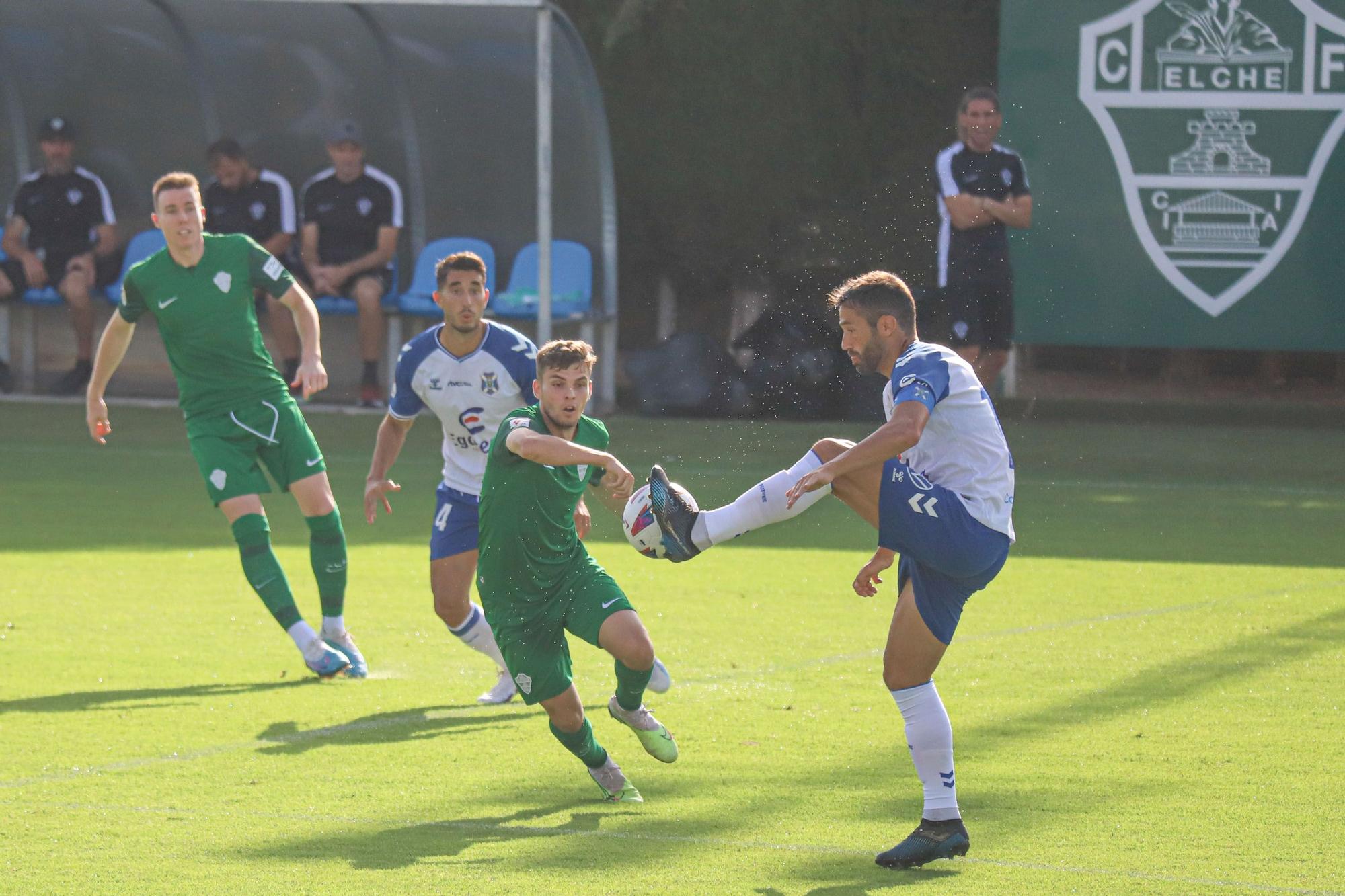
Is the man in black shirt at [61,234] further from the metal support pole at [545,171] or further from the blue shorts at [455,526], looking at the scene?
the blue shorts at [455,526]

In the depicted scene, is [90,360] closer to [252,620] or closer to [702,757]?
[252,620]

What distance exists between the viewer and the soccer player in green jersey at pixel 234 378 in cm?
729

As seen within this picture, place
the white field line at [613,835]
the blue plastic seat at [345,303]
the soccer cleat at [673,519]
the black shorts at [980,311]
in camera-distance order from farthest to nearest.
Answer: the blue plastic seat at [345,303] → the black shorts at [980,311] → the soccer cleat at [673,519] → the white field line at [613,835]

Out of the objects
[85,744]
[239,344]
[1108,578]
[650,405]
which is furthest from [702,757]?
[650,405]

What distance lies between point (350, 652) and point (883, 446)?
3.31 metres

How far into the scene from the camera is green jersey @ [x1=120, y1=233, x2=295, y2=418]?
24.3 feet

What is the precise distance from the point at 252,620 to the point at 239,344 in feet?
5.06

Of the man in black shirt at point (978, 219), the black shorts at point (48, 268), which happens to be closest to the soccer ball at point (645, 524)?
the man in black shirt at point (978, 219)

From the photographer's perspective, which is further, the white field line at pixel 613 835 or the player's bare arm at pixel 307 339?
the player's bare arm at pixel 307 339

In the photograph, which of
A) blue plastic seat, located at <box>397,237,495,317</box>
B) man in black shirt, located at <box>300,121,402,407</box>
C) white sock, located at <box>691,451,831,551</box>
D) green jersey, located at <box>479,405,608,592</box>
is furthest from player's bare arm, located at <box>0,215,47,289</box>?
white sock, located at <box>691,451,831,551</box>

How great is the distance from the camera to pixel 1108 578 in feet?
30.6

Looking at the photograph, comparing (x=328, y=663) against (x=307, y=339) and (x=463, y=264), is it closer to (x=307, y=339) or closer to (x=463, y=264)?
(x=307, y=339)

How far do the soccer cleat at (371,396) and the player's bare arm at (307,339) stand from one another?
8.51 meters

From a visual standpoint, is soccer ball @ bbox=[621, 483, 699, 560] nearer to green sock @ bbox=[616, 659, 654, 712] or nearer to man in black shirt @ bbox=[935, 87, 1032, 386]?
green sock @ bbox=[616, 659, 654, 712]
